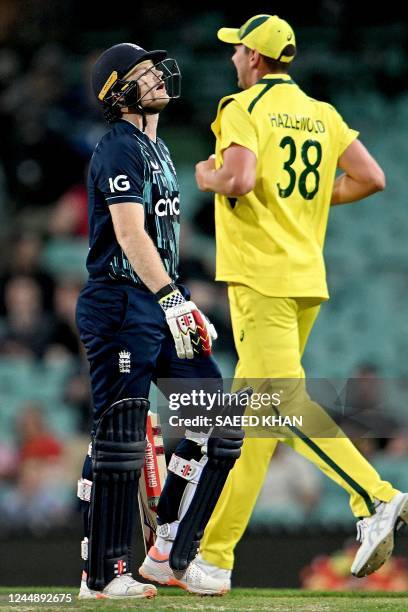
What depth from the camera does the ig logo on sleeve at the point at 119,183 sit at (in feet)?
13.4

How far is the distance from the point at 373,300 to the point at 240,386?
18.7 ft

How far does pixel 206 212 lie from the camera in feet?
33.9

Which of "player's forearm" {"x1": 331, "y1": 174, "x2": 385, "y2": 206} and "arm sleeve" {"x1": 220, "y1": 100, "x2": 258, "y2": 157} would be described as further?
"player's forearm" {"x1": 331, "y1": 174, "x2": 385, "y2": 206}

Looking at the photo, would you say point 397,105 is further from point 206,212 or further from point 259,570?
point 259,570

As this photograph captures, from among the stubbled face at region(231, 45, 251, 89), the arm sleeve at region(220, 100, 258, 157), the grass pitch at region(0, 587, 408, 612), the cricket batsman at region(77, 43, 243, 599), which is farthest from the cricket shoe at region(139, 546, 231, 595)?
the stubbled face at region(231, 45, 251, 89)

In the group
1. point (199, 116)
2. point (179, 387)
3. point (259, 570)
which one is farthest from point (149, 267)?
point (199, 116)

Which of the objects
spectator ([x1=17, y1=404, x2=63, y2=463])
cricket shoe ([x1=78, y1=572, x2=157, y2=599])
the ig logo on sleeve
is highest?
the ig logo on sleeve

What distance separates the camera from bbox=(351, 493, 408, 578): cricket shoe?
4.39 meters

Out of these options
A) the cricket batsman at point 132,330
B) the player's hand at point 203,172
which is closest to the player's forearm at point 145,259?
the cricket batsman at point 132,330

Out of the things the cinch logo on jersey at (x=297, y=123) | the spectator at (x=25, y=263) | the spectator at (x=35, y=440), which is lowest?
the spectator at (x=35, y=440)

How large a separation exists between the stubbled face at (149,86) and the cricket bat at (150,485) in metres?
1.18

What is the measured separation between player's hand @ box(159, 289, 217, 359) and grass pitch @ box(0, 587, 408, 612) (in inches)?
32.3

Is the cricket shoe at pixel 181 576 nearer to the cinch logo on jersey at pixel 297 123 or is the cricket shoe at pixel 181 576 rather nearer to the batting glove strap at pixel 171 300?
the batting glove strap at pixel 171 300

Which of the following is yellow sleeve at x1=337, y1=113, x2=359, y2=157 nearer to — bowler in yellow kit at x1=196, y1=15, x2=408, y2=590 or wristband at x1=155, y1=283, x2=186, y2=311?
bowler in yellow kit at x1=196, y1=15, x2=408, y2=590
